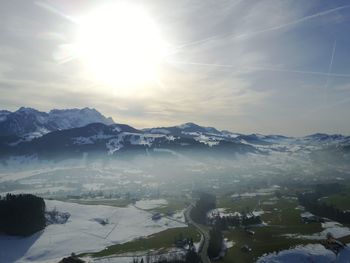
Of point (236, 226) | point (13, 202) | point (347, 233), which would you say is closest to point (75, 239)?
point (13, 202)

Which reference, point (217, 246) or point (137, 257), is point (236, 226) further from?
point (137, 257)

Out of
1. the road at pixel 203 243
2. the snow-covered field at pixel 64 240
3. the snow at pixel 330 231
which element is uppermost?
the snow at pixel 330 231

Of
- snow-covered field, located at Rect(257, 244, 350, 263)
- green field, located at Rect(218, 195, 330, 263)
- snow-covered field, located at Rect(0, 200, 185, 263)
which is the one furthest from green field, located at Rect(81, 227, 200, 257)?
snow-covered field, located at Rect(257, 244, 350, 263)

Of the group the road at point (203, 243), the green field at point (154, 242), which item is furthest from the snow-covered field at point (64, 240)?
the road at point (203, 243)

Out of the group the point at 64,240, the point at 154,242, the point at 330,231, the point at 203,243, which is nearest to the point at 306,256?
the point at 203,243

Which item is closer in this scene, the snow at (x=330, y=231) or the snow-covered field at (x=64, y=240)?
the snow-covered field at (x=64, y=240)

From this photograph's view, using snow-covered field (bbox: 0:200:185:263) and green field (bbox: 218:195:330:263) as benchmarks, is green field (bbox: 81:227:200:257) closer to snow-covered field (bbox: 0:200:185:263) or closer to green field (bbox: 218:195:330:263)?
snow-covered field (bbox: 0:200:185:263)

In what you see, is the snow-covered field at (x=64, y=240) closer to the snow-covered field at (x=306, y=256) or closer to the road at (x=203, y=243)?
the road at (x=203, y=243)
